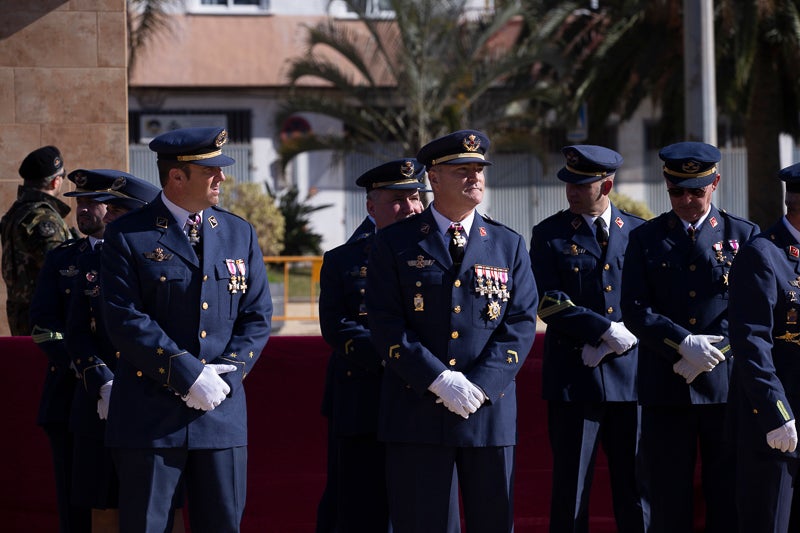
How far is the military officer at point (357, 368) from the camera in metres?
6.04

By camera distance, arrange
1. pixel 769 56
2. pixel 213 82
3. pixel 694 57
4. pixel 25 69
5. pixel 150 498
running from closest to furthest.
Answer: pixel 150 498 < pixel 25 69 < pixel 694 57 < pixel 769 56 < pixel 213 82

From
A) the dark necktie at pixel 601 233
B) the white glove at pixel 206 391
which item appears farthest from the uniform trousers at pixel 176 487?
the dark necktie at pixel 601 233

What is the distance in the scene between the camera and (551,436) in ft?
21.2

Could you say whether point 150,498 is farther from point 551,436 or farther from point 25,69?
point 25,69

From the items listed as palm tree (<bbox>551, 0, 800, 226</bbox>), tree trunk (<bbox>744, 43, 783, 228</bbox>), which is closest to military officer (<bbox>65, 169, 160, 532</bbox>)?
palm tree (<bbox>551, 0, 800, 226</bbox>)

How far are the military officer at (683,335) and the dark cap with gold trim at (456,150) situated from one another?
1352 millimetres

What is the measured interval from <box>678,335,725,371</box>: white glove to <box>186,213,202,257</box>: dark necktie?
231 centimetres

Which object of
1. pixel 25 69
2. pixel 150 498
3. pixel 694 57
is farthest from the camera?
pixel 694 57

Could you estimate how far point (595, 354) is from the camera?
6305 millimetres

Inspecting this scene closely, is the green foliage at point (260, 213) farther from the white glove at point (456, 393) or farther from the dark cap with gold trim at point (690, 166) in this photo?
the white glove at point (456, 393)

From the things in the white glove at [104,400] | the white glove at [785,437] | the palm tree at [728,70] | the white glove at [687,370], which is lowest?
the white glove at [785,437]

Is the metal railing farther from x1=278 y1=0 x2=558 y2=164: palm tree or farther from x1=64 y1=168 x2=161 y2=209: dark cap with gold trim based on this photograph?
x1=64 y1=168 x2=161 y2=209: dark cap with gold trim

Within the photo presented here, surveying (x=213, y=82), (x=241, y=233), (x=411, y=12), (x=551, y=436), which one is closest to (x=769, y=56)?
(x=411, y=12)

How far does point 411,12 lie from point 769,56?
5705mm
